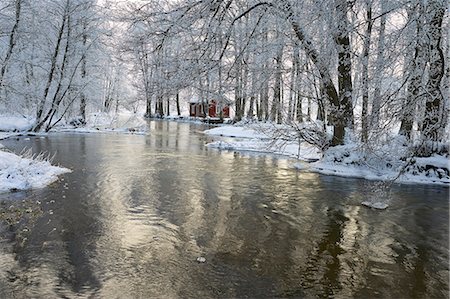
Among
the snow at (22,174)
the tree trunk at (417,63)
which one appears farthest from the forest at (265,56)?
the snow at (22,174)

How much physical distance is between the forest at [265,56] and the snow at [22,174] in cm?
385

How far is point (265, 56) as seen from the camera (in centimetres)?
2300

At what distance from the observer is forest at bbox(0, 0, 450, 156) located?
6953mm

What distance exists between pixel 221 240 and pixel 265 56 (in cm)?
1714

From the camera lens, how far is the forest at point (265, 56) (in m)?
6.95

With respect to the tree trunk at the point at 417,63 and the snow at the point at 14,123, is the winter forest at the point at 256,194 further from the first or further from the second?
the snow at the point at 14,123

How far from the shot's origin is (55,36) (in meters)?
28.0

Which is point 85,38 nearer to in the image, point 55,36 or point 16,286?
point 55,36

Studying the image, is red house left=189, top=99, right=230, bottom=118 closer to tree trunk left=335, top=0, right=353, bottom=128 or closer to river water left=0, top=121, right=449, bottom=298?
tree trunk left=335, top=0, right=353, bottom=128

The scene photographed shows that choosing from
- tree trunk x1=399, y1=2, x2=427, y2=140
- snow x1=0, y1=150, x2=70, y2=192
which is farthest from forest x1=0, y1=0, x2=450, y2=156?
snow x1=0, y1=150, x2=70, y2=192

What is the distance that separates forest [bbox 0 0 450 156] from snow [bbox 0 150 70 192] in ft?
12.6

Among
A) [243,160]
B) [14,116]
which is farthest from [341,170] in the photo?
Answer: [14,116]

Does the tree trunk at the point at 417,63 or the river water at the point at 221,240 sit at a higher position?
the tree trunk at the point at 417,63

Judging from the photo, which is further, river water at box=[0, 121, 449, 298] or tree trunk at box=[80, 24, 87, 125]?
tree trunk at box=[80, 24, 87, 125]
